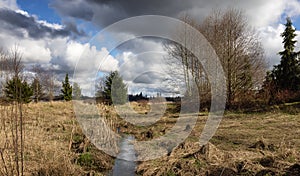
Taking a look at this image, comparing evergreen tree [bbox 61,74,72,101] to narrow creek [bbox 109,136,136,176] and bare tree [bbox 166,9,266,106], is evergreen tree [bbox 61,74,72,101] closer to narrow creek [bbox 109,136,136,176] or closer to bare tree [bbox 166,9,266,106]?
bare tree [bbox 166,9,266,106]

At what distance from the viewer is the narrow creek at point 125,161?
21.5 ft

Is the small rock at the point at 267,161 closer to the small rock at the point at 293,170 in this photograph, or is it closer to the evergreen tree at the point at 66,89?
the small rock at the point at 293,170

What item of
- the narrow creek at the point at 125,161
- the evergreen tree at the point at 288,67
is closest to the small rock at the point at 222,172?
the narrow creek at the point at 125,161

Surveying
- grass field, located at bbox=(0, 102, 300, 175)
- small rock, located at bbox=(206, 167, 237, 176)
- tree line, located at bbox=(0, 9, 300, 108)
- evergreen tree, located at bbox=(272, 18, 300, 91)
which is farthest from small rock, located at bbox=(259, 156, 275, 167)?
evergreen tree, located at bbox=(272, 18, 300, 91)

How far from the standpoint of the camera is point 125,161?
7.40m

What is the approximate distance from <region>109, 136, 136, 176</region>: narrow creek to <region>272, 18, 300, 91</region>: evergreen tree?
15.6 meters

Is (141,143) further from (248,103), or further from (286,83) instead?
(286,83)

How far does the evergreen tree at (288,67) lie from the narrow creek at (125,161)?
15573 mm

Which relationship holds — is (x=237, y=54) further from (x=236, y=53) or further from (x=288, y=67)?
(x=288, y=67)

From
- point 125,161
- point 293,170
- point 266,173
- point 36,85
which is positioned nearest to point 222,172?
point 266,173

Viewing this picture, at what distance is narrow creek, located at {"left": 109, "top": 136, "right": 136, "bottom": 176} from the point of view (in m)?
6.55

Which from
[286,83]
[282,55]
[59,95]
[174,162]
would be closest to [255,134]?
[174,162]

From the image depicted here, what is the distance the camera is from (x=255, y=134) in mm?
9297

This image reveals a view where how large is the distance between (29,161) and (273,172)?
5109 mm
